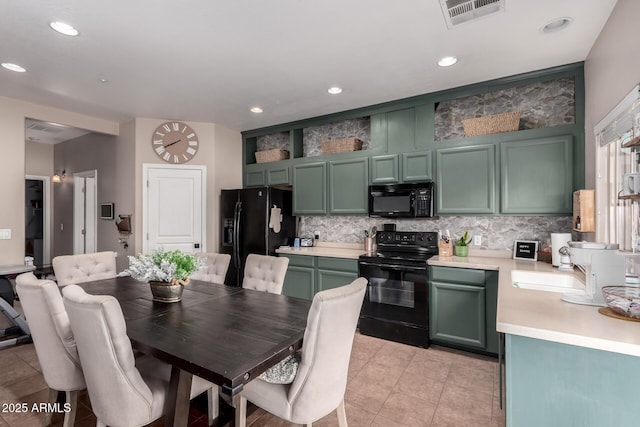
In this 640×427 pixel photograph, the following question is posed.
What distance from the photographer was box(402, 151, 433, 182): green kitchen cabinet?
11.0 feet

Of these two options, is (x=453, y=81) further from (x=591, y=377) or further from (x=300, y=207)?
(x=591, y=377)

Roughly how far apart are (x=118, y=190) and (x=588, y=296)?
16.9ft

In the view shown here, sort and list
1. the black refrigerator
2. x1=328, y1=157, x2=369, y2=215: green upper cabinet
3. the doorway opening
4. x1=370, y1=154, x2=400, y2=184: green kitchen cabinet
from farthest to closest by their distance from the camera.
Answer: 1. the doorway opening
2. the black refrigerator
3. x1=328, y1=157, x2=369, y2=215: green upper cabinet
4. x1=370, y1=154, x2=400, y2=184: green kitchen cabinet

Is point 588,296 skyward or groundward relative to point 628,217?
groundward

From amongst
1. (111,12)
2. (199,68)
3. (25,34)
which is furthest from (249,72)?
(25,34)

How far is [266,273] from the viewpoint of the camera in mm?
2547

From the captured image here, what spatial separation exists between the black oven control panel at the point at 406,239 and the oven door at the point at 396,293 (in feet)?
1.45

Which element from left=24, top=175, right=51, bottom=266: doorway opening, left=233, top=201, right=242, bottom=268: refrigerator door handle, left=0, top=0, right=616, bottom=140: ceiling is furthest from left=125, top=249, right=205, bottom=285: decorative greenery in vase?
left=24, top=175, right=51, bottom=266: doorway opening

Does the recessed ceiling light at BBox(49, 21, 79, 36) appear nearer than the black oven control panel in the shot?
Yes

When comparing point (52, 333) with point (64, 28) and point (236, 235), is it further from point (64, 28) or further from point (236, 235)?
point (236, 235)

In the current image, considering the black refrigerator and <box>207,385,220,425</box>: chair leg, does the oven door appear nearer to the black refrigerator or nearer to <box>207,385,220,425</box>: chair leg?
the black refrigerator

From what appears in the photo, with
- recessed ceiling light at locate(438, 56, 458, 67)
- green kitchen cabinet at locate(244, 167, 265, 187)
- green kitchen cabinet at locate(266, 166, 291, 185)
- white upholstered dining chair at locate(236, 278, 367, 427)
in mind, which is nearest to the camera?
white upholstered dining chair at locate(236, 278, 367, 427)

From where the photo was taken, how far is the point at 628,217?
187 centimetres

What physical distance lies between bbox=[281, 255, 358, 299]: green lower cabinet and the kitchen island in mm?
2212
